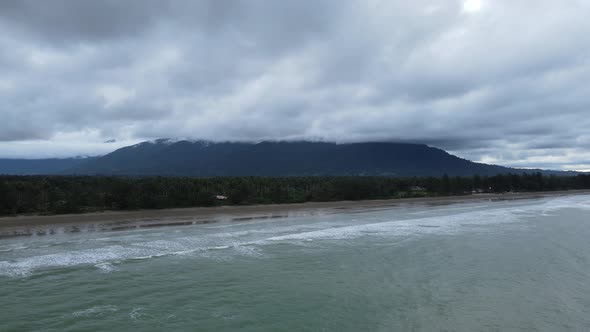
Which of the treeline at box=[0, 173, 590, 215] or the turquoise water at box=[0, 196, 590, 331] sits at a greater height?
the treeline at box=[0, 173, 590, 215]

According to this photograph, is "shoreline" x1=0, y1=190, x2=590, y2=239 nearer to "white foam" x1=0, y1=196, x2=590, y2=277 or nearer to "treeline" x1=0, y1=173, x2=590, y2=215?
"treeline" x1=0, y1=173, x2=590, y2=215

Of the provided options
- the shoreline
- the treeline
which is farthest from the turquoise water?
the treeline

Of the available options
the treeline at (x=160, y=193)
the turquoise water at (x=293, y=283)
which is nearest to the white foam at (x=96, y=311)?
the turquoise water at (x=293, y=283)

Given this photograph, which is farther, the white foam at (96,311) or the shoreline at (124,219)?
the shoreline at (124,219)

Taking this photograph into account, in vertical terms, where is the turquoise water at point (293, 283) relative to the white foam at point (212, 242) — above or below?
below

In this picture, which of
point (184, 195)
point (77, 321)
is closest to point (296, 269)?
point (77, 321)

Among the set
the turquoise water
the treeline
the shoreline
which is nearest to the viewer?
the turquoise water

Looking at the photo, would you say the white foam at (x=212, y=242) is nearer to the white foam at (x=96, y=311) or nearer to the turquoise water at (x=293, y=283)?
the turquoise water at (x=293, y=283)

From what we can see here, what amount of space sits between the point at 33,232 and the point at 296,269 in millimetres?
17802

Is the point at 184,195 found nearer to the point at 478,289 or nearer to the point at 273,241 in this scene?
the point at 273,241

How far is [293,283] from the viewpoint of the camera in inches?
542

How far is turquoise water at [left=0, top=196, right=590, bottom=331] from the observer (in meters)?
10.1

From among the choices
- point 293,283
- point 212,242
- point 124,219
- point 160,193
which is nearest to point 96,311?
point 293,283

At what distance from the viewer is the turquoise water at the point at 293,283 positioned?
10141mm
